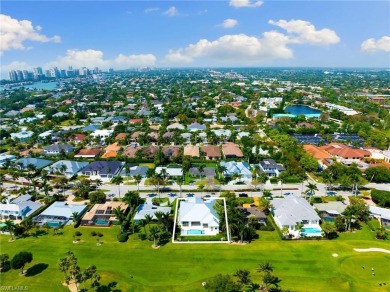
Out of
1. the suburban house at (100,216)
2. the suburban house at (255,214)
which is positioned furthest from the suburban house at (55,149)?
the suburban house at (255,214)

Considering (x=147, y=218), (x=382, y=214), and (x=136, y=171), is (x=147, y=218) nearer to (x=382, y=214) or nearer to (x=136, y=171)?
(x=136, y=171)

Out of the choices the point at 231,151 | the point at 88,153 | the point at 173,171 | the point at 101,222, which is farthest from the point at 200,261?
the point at 88,153

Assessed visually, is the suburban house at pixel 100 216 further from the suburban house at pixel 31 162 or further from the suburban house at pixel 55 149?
the suburban house at pixel 55 149

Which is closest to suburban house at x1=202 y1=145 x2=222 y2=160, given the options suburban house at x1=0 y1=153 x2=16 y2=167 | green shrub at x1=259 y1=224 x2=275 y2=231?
green shrub at x1=259 y1=224 x2=275 y2=231

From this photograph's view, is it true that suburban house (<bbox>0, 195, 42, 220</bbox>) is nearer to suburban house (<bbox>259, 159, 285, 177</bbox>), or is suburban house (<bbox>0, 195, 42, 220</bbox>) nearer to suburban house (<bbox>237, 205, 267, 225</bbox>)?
suburban house (<bbox>237, 205, 267, 225</bbox>)

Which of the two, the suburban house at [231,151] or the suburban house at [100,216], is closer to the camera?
the suburban house at [100,216]

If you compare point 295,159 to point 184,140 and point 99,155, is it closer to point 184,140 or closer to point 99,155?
point 184,140
